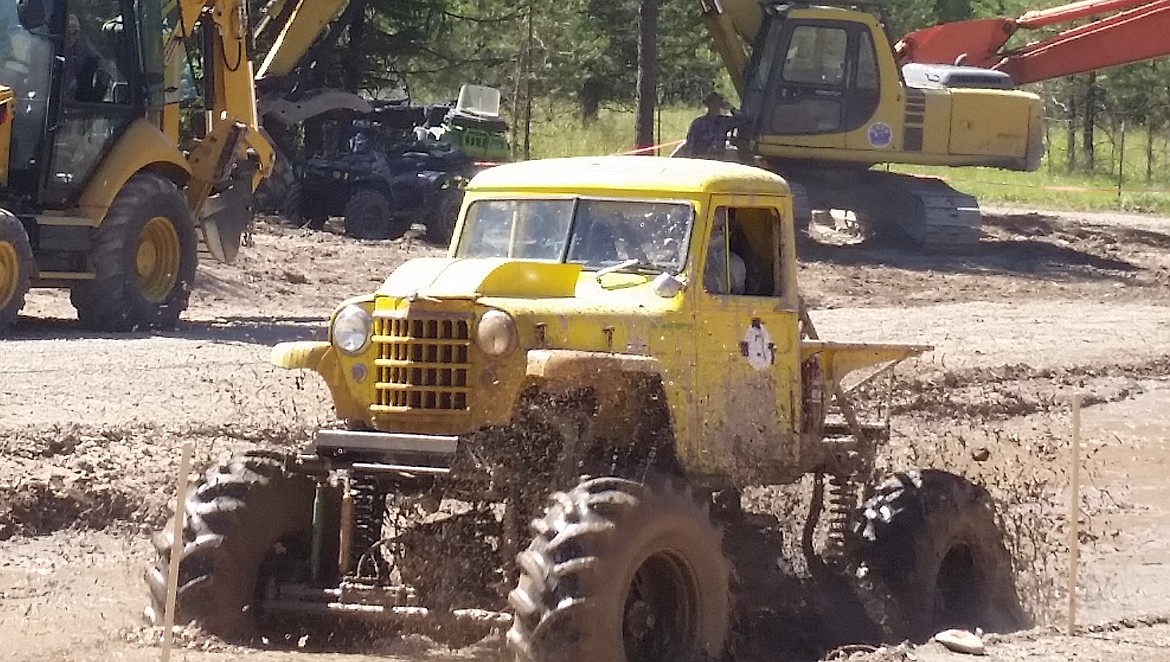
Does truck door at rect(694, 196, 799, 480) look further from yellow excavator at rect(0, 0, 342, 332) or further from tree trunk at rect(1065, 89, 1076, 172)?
tree trunk at rect(1065, 89, 1076, 172)

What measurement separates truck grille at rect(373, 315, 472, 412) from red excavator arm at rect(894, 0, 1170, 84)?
2168 cm

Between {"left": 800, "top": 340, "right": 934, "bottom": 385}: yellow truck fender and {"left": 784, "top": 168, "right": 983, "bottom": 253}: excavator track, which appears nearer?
{"left": 800, "top": 340, "right": 934, "bottom": 385}: yellow truck fender

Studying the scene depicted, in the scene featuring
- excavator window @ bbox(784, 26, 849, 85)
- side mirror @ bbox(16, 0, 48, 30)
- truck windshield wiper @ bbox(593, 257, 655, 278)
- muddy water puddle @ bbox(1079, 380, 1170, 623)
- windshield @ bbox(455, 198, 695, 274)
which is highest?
side mirror @ bbox(16, 0, 48, 30)

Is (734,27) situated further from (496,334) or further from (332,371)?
(496,334)

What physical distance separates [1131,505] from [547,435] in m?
6.96

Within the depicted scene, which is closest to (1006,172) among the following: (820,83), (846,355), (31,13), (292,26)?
(820,83)

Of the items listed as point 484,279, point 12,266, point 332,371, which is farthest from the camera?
point 12,266

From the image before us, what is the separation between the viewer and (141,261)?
60.2 feet

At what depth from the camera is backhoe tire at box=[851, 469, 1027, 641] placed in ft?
33.1

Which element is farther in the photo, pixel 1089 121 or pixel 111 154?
pixel 1089 121

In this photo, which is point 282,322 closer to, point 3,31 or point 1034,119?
point 3,31

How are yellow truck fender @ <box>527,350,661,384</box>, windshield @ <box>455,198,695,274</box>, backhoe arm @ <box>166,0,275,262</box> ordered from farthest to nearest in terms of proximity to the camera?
1. backhoe arm @ <box>166,0,275,262</box>
2. windshield @ <box>455,198,695,274</box>
3. yellow truck fender @ <box>527,350,661,384</box>

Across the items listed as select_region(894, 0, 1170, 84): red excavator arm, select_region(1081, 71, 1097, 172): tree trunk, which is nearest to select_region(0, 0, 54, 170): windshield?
select_region(894, 0, 1170, 84): red excavator arm

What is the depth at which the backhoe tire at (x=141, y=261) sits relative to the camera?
1759 cm
